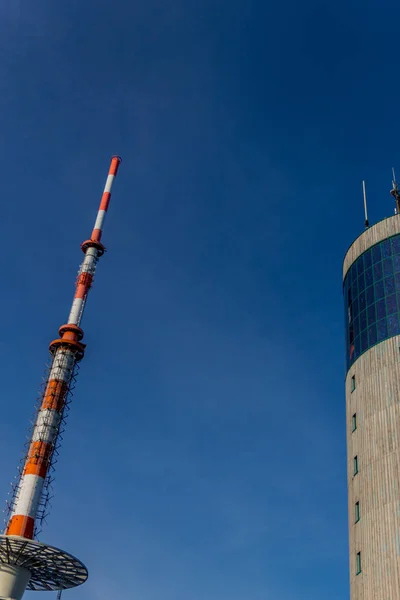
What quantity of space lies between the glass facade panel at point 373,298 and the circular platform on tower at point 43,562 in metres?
46.3

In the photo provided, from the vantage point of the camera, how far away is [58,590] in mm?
88500

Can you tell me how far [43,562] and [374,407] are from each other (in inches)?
2038

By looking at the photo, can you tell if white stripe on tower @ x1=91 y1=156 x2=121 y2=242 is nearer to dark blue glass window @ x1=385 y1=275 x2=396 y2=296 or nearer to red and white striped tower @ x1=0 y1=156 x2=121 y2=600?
red and white striped tower @ x1=0 y1=156 x2=121 y2=600

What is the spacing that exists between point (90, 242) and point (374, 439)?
71390 mm

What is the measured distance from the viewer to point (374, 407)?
53.2 metres

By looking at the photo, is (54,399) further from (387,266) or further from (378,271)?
(387,266)

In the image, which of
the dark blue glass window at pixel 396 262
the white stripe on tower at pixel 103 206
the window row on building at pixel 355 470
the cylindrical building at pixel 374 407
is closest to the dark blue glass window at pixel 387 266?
the cylindrical building at pixel 374 407

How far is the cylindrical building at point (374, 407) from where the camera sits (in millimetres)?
46344

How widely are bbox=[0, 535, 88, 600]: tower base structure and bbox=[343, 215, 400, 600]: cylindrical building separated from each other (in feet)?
145

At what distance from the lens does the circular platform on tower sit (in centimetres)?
7819

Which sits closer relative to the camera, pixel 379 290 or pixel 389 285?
pixel 389 285

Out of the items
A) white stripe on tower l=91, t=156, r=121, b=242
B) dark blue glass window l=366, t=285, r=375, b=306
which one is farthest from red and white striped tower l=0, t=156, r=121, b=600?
dark blue glass window l=366, t=285, r=375, b=306

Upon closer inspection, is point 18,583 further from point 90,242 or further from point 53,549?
point 90,242

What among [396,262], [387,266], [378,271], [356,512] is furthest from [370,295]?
[356,512]
